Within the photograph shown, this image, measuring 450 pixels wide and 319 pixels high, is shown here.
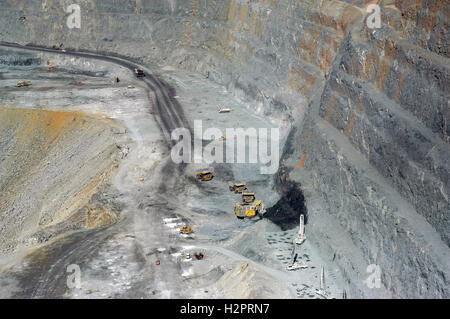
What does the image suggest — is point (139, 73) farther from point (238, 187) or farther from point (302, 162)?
point (302, 162)

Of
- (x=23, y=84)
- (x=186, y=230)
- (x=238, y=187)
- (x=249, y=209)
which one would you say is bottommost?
(x=23, y=84)

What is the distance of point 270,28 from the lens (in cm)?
6412

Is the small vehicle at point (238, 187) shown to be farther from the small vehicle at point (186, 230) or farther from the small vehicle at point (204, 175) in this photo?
the small vehicle at point (186, 230)

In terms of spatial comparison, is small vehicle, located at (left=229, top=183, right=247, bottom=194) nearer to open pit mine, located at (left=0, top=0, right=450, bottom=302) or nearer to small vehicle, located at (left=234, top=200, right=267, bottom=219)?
Result: open pit mine, located at (left=0, top=0, right=450, bottom=302)

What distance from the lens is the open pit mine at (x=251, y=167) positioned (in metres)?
32.8

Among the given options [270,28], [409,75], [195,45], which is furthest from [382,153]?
[195,45]

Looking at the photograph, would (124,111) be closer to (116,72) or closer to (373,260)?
(116,72)

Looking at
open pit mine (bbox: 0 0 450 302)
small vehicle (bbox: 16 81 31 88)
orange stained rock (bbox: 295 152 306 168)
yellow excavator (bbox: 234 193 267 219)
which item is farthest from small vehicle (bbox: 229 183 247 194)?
small vehicle (bbox: 16 81 31 88)

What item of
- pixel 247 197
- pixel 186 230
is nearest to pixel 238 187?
pixel 247 197

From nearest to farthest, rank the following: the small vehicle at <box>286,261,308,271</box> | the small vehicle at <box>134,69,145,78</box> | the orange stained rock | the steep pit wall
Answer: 1. the small vehicle at <box>286,261,308,271</box>
2. the steep pit wall
3. the orange stained rock
4. the small vehicle at <box>134,69,145,78</box>

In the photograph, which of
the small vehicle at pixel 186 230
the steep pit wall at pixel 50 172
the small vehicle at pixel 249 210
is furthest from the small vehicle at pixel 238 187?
the steep pit wall at pixel 50 172

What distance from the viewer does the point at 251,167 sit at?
50531 mm

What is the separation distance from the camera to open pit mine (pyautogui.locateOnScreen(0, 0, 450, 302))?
3278 centimetres
